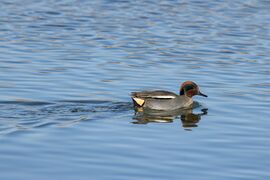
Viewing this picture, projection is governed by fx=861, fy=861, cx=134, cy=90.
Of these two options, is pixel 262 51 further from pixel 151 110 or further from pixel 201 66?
pixel 151 110

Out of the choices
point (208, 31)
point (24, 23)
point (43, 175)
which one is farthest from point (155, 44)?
point (43, 175)

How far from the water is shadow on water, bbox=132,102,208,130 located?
0.06m

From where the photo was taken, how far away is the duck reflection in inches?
594

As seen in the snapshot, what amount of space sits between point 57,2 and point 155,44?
9089 millimetres

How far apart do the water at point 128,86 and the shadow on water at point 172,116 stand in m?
0.06

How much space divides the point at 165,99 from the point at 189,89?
0.95 meters

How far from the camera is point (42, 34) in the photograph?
84.4 feet

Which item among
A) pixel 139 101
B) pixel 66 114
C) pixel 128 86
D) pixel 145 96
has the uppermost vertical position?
pixel 128 86

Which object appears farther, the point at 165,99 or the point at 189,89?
the point at 189,89

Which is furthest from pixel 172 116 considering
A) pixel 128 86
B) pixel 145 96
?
pixel 128 86

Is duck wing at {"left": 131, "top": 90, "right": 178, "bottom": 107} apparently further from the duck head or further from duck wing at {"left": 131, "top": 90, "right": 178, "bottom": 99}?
the duck head

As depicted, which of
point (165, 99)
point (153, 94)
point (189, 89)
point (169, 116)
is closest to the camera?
point (169, 116)

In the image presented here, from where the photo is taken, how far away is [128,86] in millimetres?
18031

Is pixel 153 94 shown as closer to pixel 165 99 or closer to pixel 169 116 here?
pixel 165 99
